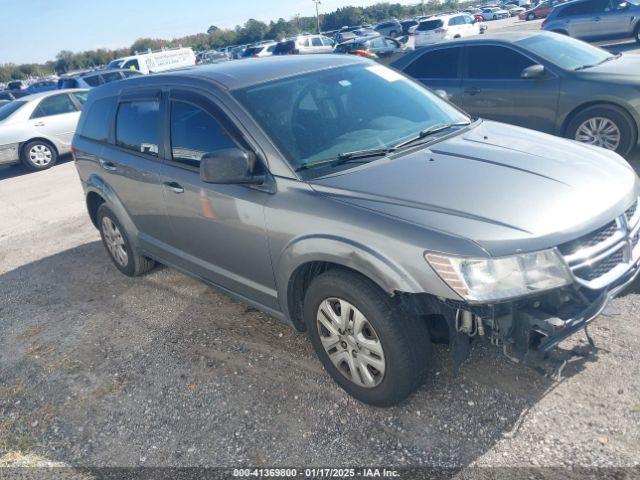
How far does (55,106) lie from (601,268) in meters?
11.7

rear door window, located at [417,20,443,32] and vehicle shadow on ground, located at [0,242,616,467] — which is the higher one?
rear door window, located at [417,20,443,32]

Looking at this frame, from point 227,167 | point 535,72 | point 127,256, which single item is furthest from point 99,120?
point 535,72

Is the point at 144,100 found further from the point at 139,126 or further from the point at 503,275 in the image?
the point at 503,275

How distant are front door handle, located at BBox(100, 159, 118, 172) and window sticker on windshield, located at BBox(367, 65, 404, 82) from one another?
7.59 feet

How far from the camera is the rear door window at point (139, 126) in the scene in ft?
12.4

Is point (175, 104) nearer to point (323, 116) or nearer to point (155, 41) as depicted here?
point (323, 116)

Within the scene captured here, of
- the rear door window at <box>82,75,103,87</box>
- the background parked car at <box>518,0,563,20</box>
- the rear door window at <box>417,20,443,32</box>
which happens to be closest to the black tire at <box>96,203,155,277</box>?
the rear door window at <box>82,75,103,87</box>

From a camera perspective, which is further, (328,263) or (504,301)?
(328,263)

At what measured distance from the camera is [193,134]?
3412mm

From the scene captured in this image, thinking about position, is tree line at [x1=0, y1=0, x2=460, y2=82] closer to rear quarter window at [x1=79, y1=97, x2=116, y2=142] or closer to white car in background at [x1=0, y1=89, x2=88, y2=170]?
white car in background at [x1=0, y1=89, x2=88, y2=170]

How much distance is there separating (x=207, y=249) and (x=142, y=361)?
925 millimetres

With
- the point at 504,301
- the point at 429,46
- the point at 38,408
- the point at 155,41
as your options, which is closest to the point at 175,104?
the point at 38,408

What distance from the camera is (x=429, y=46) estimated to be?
7238mm

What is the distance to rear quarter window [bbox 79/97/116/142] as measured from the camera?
446 centimetres
